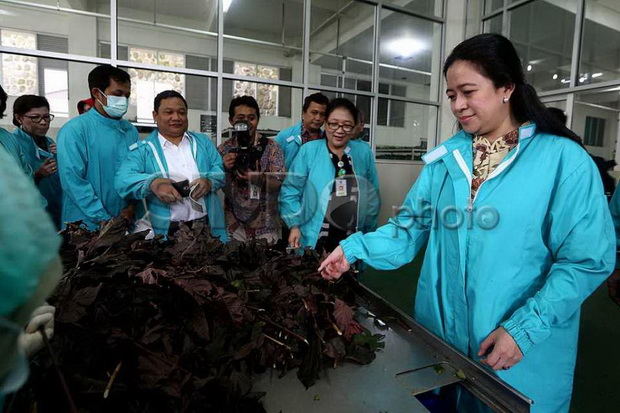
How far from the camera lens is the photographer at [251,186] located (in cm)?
231

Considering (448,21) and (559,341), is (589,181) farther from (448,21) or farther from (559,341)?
(448,21)

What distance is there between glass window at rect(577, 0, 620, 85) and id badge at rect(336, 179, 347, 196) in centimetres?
342

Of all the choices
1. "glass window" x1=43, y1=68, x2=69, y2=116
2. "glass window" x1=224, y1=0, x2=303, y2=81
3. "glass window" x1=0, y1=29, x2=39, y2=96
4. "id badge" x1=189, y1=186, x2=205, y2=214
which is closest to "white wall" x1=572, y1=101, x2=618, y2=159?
"glass window" x1=224, y1=0, x2=303, y2=81

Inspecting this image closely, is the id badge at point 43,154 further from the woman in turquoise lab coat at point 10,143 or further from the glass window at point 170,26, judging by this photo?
the glass window at point 170,26

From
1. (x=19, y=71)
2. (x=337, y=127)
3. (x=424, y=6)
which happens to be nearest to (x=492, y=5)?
(x=424, y=6)

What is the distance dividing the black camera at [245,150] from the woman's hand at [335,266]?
4.36ft

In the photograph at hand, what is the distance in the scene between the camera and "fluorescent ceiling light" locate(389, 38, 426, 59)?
5.70 metres

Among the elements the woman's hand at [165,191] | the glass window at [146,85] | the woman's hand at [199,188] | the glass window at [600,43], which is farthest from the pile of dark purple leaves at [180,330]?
the glass window at [600,43]

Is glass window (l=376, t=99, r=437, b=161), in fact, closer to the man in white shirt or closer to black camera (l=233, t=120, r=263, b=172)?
black camera (l=233, t=120, r=263, b=172)

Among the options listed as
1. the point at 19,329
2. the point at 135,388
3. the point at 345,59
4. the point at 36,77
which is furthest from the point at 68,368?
the point at 345,59

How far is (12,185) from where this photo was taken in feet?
0.91

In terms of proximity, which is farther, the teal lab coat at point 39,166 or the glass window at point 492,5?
the glass window at point 492,5

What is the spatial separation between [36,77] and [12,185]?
5052 mm

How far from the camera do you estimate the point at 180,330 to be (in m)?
0.78
